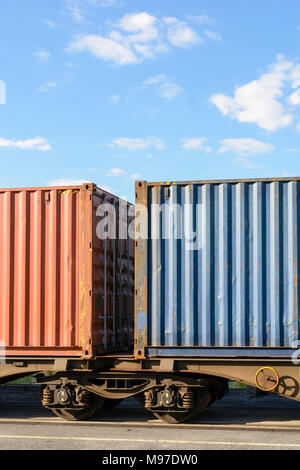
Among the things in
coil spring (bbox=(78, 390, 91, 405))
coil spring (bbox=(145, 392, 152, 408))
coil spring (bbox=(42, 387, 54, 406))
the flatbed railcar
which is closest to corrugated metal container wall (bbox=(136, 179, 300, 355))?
the flatbed railcar

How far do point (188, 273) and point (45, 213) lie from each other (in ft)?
9.00

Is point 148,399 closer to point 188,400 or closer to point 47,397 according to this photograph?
point 188,400

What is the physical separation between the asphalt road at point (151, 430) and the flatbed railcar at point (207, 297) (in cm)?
43

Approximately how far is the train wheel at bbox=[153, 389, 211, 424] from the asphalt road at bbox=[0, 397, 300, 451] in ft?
0.36

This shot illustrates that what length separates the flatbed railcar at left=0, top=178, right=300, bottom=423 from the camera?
31.0ft

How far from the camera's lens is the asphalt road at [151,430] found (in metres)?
8.42

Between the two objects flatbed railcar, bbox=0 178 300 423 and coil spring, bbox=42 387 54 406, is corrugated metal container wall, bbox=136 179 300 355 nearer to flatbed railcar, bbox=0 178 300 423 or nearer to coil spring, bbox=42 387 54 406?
flatbed railcar, bbox=0 178 300 423

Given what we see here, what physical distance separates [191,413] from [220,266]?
8.28ft

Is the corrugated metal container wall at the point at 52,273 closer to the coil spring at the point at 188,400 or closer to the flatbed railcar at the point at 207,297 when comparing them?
the flatbed railcar at the point at 207,297

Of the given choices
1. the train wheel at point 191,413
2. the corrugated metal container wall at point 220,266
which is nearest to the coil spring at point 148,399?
the train wheel at point 191,413

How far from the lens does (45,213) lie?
10.2m

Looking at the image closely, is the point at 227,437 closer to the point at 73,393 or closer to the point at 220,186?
the point at 73,393

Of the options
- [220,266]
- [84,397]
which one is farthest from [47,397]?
[220,266]
